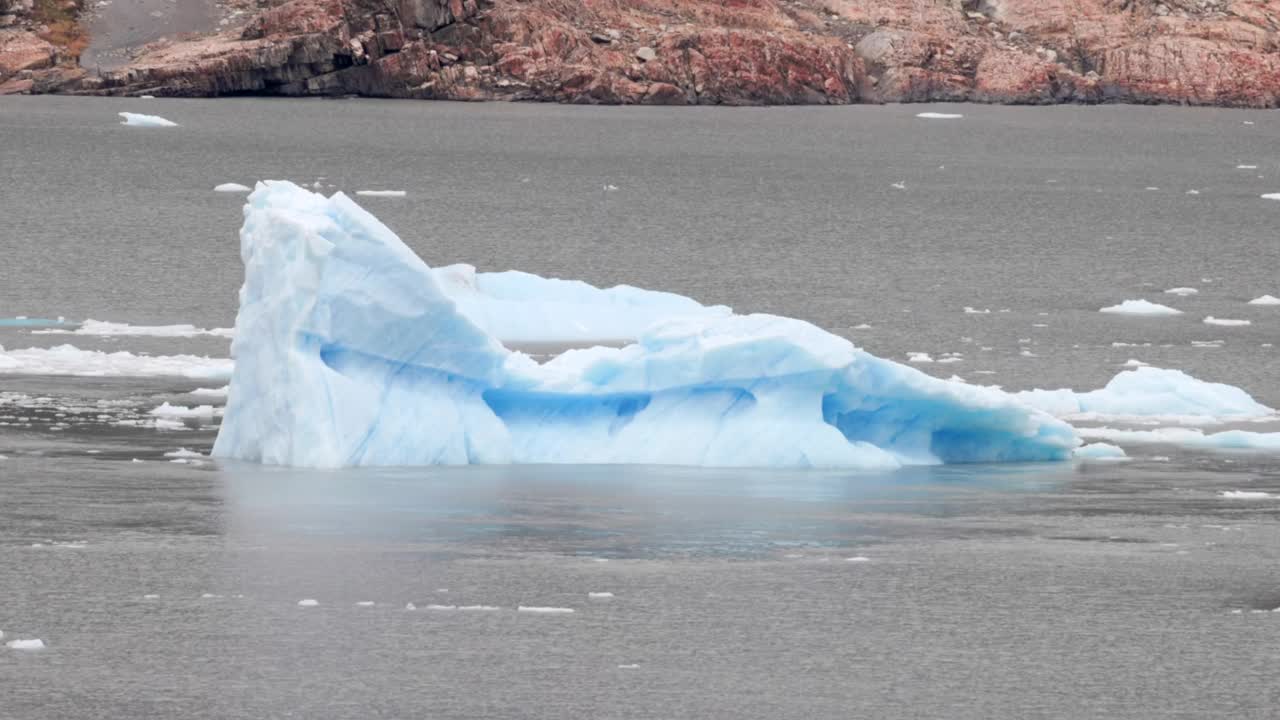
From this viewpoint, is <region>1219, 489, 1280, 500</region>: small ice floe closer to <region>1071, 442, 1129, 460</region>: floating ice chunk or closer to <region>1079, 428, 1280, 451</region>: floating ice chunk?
<region>1071, 442, 1129, 460</region>: floating ice chunk

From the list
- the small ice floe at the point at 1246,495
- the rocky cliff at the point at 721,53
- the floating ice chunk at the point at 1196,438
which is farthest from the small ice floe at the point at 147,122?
the small ice floe at the point at 1246,495

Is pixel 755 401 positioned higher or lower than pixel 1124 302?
higher

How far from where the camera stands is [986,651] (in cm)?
1266

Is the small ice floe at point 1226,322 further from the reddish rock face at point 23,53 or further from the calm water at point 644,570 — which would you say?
the reddish rock face at point 23,53

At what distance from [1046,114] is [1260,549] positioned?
122237 mm

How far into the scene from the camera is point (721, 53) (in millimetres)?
128125

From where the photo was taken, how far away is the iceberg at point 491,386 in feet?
61.3

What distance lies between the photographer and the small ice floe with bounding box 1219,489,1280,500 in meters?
18.3

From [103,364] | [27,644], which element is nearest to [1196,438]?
[103,364]

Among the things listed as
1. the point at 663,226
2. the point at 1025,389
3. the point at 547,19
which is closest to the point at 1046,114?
the point at 547,19

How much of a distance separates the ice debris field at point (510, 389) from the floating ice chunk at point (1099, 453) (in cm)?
2

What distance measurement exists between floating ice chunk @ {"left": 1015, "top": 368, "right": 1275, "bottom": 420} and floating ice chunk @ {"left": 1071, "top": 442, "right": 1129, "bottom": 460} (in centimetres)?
294

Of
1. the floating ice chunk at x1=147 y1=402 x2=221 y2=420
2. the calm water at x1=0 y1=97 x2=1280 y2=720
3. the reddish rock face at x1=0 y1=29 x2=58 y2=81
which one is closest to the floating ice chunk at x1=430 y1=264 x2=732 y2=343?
the calm water at x1=0 y1=97 x2=1280 y2=720

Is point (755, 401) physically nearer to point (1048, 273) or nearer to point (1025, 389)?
point (1025, 389)
